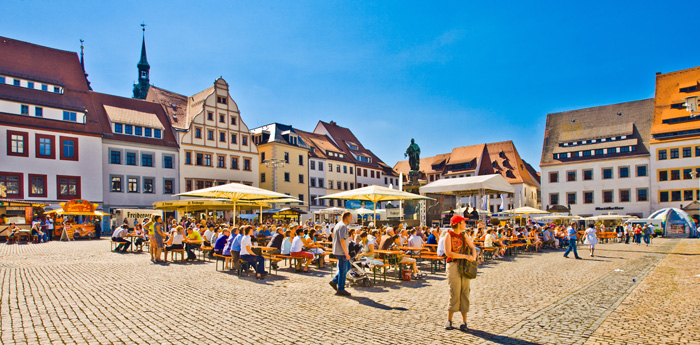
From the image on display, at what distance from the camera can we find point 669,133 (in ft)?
152

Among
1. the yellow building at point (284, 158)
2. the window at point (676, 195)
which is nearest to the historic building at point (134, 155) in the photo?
the yellow building at point (284, 158)

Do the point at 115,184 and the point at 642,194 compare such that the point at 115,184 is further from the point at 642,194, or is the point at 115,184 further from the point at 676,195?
the point at 676,195

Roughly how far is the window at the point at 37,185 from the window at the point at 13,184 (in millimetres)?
560

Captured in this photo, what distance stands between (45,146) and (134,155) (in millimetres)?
6686

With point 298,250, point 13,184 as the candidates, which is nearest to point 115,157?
point 13,184

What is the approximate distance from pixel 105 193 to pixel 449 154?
47653mm

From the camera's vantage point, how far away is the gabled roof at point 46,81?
3384cm

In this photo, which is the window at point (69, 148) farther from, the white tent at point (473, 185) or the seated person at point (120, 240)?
the white tent at point (473, 185)

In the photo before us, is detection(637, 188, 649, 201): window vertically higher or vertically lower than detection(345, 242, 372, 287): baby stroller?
higher

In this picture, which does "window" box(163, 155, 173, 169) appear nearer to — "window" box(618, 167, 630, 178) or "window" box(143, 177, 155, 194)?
"window" box(143, 177, 155, 194)

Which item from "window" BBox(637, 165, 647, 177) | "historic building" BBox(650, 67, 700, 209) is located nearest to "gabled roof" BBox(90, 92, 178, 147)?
"window" BBox(637, 165, 647, 177)

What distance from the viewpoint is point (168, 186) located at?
41156mm

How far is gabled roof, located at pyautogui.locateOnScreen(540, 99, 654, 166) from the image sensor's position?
49.2 m

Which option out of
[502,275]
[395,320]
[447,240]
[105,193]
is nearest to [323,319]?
[395,320]
